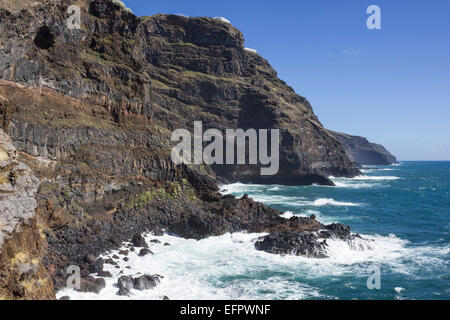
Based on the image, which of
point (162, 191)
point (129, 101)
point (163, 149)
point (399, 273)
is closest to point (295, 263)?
point (399, 273)

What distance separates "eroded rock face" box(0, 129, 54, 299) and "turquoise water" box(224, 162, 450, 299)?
16755 millimetres

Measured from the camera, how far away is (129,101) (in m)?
39.1

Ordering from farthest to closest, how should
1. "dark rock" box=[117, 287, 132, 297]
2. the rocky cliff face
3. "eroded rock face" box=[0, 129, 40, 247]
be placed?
1. the rocky cliff face
2. "dark rock" box=[117, 287, 132, 297]
3. "eroded rock face" box=[0, 129, 40, 247]

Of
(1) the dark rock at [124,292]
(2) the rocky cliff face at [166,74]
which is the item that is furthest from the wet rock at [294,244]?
(2) the rocky cliff face at [166,74]

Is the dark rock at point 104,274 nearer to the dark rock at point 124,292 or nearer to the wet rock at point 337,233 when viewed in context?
the dark rock at point 124,292

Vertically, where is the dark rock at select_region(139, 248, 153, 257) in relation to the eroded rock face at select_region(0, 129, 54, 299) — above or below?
below

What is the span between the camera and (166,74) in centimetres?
9319

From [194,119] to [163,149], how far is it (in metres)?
48.7

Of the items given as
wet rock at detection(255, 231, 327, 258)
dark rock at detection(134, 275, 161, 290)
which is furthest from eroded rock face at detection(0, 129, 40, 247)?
wet rock at detection(255, 231, 327, 258)

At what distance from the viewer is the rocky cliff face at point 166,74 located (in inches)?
1254

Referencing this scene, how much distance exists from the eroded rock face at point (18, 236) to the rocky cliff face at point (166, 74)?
43.7 ft

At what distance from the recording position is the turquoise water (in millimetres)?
23469

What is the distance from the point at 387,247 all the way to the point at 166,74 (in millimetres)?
75167

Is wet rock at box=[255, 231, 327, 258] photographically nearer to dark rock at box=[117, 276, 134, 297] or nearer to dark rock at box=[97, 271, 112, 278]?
dark rock at box=[117, 276, 134, 297]
